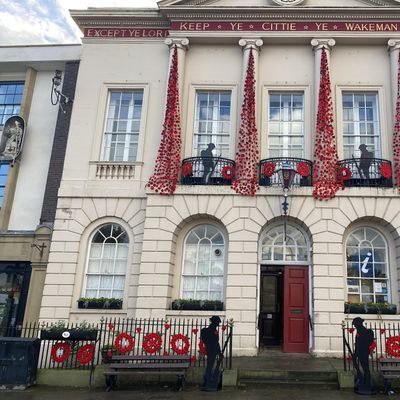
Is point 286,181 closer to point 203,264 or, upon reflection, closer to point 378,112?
point 203,264

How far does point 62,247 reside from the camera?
14.2 metres

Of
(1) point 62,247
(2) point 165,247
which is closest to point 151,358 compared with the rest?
(2) point 165,247

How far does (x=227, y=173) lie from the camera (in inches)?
555

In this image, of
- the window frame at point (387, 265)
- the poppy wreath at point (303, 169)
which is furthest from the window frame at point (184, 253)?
the window frame at point (387, 265)

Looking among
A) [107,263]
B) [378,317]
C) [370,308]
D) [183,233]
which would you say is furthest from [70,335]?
[378,317]

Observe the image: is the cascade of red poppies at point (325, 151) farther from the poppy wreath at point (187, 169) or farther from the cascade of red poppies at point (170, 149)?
the cascade of red poppies at point (170, 149)

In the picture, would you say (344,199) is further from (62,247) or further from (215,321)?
(62,247)

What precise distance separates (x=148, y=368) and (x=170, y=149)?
7.17m

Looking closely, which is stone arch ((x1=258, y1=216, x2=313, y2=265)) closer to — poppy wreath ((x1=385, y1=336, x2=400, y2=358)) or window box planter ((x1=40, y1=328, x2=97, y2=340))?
poppy wreath ((x1=385, y1=336, x2=400, y2=358))

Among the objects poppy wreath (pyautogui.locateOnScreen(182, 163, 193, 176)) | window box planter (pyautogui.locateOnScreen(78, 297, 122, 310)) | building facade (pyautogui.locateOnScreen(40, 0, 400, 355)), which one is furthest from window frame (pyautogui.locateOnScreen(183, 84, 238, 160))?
window box planter (pyautogui.locateOnScreen(78, 297, 122, 310))

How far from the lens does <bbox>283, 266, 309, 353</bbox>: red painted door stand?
13047 mm

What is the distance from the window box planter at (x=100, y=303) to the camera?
44.5ft

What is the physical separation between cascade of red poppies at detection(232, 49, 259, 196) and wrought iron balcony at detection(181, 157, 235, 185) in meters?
0.37

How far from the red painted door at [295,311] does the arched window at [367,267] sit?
4.61 feet
